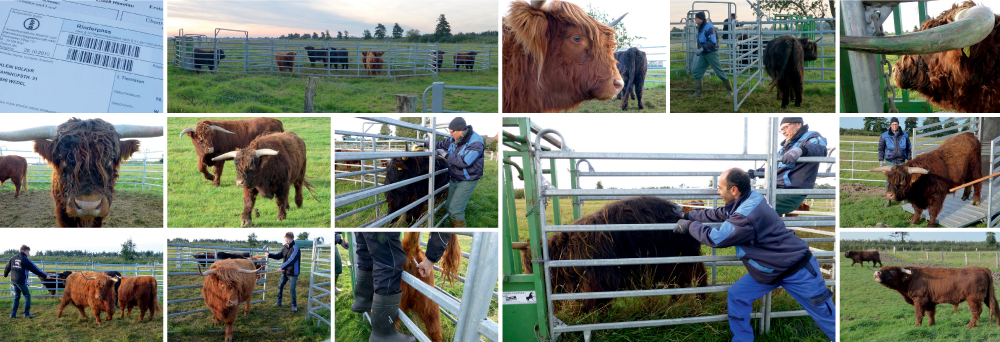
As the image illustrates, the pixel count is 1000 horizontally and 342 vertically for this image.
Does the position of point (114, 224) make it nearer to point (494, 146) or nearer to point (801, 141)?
point (494, 146)

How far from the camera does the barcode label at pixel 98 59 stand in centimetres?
287

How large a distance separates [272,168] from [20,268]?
1891mm

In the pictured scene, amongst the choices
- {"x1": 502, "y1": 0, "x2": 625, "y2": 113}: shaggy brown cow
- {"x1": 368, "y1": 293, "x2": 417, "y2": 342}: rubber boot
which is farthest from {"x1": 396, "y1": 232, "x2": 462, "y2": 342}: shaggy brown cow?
{"x1": 502, "y1": 0, "x2": 625, "y2": 113}: shaggy brown cow

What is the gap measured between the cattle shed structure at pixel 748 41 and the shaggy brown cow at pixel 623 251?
91 cm

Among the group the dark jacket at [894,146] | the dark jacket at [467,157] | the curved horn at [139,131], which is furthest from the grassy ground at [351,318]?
the dark jacket at [894,146]

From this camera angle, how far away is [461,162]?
315 centimetres

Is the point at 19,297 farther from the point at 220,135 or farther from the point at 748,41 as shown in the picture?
the point at 748,41

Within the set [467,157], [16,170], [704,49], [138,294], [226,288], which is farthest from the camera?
[226,288]

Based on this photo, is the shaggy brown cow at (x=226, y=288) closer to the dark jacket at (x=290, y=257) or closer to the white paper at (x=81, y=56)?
the dark jacket at (x=290, y=257)

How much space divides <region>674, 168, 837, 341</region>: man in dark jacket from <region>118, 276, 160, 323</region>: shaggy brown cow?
12.2ft

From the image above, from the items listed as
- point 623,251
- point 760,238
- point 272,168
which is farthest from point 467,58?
point 760,238

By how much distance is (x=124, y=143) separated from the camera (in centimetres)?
289

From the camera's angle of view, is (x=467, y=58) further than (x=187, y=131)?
Yes

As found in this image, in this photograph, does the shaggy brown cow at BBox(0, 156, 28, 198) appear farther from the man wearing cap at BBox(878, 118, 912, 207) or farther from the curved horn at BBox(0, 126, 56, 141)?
the man wearing cap at BBox(878, 118, 912, 207)
